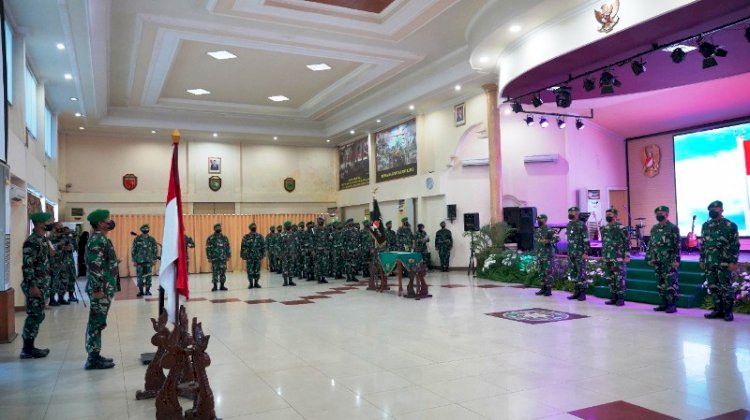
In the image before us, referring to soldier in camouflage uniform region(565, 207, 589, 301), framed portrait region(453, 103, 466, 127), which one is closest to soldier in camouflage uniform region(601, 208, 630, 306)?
soldier in camouflage uniform region(565, 207, 589, 301)

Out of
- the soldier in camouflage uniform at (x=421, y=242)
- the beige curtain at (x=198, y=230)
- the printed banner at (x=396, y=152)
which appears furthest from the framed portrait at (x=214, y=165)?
the soldier in camouflage uniform at (x=421, y=242)

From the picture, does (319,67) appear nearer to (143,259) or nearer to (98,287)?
(143,259)

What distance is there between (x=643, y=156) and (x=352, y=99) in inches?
344

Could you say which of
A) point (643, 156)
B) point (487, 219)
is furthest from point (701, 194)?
point (487, 219)

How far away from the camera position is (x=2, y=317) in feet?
20.7

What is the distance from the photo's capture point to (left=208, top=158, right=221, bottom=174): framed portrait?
63.2ft

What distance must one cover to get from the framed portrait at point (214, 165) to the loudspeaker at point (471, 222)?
389 inches

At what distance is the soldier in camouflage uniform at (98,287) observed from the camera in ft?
16.1

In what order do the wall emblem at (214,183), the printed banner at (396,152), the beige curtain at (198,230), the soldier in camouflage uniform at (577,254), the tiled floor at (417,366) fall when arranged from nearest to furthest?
the tiled floor at (417,366), the soldier in camouflage uniform at (577,254), the printed banner at (396,152), the beige curtain at (198,230), the wall emblem at (214,183)

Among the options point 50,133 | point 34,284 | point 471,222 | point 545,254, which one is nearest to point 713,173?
point 471,222

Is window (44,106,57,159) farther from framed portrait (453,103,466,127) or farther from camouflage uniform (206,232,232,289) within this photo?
framed portrait (453,103,466,127)

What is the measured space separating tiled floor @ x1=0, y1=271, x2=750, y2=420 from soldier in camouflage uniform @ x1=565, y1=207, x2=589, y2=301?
98 centimetres

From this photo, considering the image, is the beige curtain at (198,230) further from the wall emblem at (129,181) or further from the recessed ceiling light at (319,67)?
the recessed ceiling light at (319,67)

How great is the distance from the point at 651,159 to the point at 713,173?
186 cm
